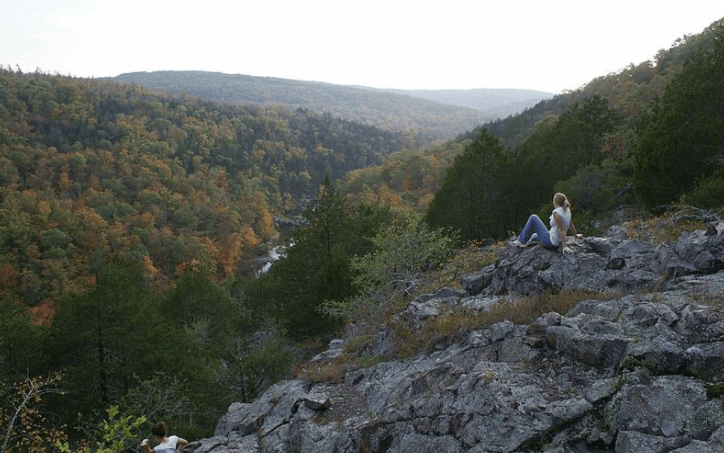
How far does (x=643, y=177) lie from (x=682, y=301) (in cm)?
1328

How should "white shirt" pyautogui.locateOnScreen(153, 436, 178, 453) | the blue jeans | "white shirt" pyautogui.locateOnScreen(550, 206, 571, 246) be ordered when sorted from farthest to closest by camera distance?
the blue jeans → "white shirt" pyautogui.locateOnScreen(550, 206, 571, 246) → "white shirt" pyautogui.locateOnScreen(153, 436, 178, 453)

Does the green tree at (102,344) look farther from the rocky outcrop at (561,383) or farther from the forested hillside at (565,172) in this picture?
the forested hillside at (565,172)

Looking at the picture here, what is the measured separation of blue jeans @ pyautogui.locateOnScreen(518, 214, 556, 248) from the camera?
10.8 meters

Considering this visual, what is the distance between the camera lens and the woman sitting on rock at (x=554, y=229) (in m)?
10.0

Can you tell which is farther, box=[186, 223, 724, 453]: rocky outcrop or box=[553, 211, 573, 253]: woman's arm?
box=[553, 211, 573, 253]: woman's arm

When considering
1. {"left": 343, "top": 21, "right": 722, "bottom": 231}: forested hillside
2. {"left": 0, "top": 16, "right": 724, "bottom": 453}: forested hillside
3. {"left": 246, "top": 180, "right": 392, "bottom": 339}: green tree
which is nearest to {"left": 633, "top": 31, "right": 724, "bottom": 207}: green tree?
{"left": 0, "top": 16, "right": 724, "bottom": 453}: forested hillside

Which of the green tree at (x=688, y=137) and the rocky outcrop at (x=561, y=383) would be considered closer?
the rocky outcrop at (x=561, y=383)

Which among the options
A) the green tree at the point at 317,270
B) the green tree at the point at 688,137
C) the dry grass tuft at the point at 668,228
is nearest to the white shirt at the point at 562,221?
the dry grass tuft at the point at 668,228

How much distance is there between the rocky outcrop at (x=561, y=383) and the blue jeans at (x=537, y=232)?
1.02 feet

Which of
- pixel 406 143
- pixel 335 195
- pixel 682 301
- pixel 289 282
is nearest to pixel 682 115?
pixel 682 301

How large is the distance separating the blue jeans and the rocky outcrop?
0.31m

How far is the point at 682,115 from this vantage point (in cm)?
1709

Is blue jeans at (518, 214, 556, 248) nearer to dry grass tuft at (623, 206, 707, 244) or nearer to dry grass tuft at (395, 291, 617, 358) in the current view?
dry grass tuft at (395, 291, 617, 358)

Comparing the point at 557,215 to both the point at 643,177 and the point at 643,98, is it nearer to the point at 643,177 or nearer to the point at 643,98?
the point at 643,177
